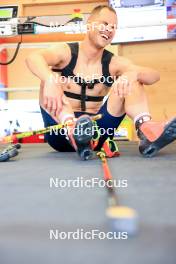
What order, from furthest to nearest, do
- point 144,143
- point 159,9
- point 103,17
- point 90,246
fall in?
point 159,9 → point 103,17 → point 144,143 → point 90,246

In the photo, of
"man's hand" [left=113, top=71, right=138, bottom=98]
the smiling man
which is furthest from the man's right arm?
"man's hand" [left=113, top=71, right=138, bottom=98]

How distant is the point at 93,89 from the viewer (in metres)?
1.32

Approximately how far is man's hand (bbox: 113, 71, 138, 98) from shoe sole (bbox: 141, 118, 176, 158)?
17 cm

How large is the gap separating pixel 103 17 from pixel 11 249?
3.27 ft

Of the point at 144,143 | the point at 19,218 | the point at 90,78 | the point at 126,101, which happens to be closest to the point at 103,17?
the point at 90,78

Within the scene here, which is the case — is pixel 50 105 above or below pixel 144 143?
above

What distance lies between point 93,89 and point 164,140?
15.4 inches

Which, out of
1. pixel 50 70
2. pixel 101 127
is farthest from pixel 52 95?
pixel 101 127

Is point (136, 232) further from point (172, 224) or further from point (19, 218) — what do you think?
point (19, 218)

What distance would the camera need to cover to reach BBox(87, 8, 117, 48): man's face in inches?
48.9

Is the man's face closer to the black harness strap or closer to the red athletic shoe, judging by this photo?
the black harness strap

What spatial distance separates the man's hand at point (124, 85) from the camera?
110cm

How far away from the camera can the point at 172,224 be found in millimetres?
466

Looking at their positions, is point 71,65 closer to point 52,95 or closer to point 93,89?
point 93,89
